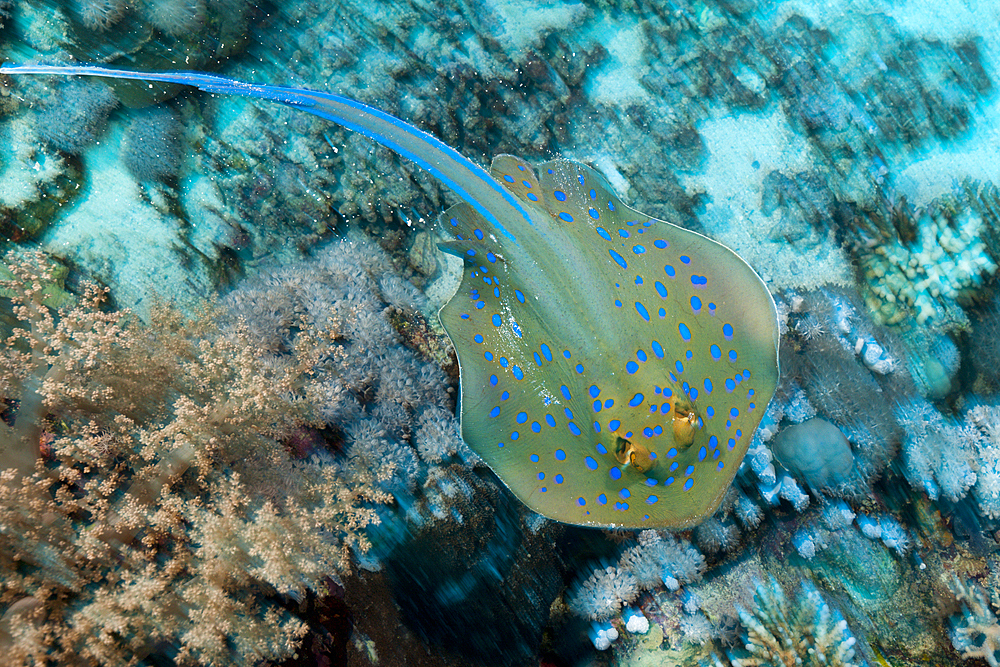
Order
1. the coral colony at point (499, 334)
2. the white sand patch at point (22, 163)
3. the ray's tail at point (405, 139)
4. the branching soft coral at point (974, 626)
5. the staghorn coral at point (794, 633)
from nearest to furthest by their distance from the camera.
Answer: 1. the coral colony at point (499, 334)
2. the ray's tail at point (405, 139)
3. the staghorn coral at point (794, 633)
4. the branching soft coral at point (974, 626)
5. the white sand patch at point (22, 163)

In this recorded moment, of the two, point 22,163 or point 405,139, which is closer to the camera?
point 405,139

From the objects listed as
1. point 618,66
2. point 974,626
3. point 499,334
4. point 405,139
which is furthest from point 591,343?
point 974,626

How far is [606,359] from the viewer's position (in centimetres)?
369

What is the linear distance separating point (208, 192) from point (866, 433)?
695 centimetres

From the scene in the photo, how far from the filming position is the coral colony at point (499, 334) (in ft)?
12.3

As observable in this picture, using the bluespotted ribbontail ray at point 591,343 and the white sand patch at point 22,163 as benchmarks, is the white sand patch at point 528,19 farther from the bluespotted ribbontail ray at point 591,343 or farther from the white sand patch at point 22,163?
the white sand patch at point 22,163

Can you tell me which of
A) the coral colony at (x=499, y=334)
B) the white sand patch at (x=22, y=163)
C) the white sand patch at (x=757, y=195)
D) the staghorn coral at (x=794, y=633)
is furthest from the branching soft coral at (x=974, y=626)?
the white sand patch at (x=22, y=163)

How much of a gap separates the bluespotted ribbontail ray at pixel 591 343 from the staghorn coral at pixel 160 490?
1.39 meters

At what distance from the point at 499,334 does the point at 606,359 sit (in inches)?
34.5

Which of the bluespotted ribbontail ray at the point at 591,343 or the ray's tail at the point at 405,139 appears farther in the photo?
the ray's tail at the point at 405,139

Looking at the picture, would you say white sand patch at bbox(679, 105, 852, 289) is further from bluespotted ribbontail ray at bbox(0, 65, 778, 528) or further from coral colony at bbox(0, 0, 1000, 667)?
bluespotted ribbontail ray at bbox(0, 65, 778, 528)

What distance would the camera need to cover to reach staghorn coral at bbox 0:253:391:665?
354 cm

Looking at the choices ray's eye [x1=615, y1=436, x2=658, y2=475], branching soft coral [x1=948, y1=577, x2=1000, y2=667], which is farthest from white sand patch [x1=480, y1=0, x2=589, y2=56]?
branching soft coral [x1=948, y1=577, x2=1000, y2=667]

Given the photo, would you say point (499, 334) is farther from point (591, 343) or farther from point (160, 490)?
point (160, 490)
